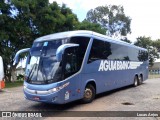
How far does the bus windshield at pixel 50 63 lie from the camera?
9586mm

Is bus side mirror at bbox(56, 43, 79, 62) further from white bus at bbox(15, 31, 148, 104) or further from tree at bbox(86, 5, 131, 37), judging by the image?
tree at bbox(86, 5, 131, 37)

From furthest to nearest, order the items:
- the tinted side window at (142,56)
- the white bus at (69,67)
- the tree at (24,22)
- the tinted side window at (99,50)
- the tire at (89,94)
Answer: the tree at (24,22), the tinted side window at (142,56), the tinted side window at (99,50), the tire at (89,94), the white bus at (69,67)

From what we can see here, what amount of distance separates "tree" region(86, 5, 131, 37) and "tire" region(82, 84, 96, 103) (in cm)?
4405

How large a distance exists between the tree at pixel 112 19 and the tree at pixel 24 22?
28.1 m

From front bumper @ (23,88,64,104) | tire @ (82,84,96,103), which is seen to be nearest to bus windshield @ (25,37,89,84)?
front bumper @ (23,88,64,104)

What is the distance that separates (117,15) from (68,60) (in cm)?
4665

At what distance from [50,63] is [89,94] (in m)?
2.83

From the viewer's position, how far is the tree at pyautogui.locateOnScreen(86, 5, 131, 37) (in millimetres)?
54531

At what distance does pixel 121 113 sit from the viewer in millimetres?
Answer: 9227

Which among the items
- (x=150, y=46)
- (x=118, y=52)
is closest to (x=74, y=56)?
Answer: (x=118, y=52)

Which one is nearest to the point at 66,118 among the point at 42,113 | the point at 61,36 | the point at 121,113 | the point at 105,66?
the point at 42,113

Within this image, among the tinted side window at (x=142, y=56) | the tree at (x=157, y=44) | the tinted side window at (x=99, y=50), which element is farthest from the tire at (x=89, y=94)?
the tree at (x=157, y=44)

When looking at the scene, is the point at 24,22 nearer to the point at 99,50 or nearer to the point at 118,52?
the point at 118,52

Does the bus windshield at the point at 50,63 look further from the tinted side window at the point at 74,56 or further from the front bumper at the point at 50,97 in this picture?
the front bumper at the point at 50,97
